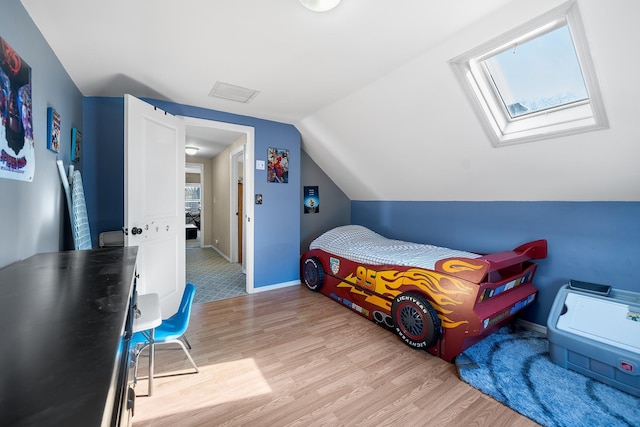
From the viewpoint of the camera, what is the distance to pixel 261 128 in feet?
11.4

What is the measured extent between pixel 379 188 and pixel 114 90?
127 inches

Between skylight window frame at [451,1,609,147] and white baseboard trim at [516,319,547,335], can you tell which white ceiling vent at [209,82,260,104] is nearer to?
skylight window frame at [451,1,609,147]

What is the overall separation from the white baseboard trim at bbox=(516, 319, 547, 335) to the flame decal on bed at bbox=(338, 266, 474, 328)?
1169 millimetres

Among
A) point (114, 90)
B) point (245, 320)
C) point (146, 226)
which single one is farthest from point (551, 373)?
point (114, 90)

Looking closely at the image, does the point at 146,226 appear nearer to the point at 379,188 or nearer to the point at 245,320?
the point at 245,320

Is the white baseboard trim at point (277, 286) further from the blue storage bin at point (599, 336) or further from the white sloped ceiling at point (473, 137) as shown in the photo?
the blue storage bin at point (599, 336)

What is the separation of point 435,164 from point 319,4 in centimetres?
197

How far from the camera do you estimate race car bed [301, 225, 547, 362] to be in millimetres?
1963

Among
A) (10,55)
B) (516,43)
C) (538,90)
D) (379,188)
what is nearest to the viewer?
(10,55)

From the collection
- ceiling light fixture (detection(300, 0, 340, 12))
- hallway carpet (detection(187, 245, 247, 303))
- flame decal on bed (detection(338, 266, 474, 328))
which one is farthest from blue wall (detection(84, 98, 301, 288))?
ceiling light fixture (detection(300, 0, 340, 12))

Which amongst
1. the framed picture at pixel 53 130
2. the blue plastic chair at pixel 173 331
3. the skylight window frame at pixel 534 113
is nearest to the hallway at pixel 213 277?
the blue plastic chair at pixel 173 331

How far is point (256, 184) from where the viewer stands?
3467 mm

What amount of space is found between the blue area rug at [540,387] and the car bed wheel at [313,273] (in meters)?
1.73

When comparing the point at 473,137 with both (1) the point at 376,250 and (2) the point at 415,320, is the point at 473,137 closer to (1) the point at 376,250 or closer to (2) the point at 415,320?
(1) the point at 376,250
